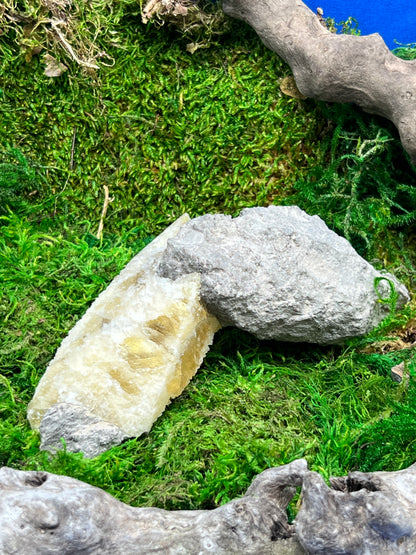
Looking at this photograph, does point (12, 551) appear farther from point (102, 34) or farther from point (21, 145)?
point (102, 34)

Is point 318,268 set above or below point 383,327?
above

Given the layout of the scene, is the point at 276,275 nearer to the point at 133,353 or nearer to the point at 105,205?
the point at 133,353

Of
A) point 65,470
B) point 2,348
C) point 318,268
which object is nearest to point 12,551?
point 65,470

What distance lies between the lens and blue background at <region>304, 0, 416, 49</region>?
138 inches

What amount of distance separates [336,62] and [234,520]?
243 cm

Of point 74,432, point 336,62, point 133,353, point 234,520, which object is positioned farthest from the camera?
point 336,62

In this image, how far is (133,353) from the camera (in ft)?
9.18

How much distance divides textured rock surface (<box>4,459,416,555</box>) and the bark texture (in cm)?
203

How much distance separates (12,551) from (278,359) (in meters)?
1.70

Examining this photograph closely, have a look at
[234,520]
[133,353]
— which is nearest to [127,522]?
[234,520]

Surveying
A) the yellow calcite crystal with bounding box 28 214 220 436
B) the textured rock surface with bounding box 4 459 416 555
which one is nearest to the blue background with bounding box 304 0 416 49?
the yellow calcite crystal with bounding box 28 214 220 436

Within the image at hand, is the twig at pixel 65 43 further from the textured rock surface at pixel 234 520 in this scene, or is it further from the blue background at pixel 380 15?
the textured rock surface at pixel 234 520

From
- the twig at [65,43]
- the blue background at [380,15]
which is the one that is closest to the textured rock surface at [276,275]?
the twig at [65,43]

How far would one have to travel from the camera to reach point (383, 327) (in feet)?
9.96
